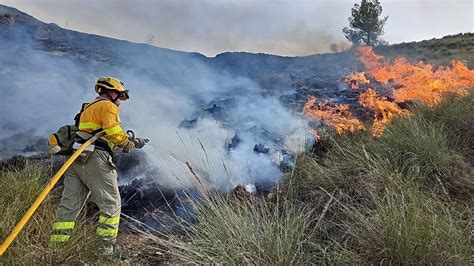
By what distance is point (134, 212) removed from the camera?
4.86m

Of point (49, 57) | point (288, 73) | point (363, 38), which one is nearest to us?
point (49, 57)

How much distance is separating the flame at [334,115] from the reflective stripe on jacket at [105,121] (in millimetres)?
3250

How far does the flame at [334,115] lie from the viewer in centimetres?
582

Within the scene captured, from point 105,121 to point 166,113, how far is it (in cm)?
490

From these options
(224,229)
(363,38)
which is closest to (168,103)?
(224,229)

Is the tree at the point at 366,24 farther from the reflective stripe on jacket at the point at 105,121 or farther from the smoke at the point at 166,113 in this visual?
the reflective stripe on jacket at the point at 105,121

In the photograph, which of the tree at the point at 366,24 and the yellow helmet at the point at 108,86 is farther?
the tree at the point at 366,24

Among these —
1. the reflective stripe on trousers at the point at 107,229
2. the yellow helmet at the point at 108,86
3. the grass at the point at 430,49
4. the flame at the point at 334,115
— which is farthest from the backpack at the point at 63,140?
the grass at the point at 430,49

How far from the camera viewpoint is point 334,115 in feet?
24.7

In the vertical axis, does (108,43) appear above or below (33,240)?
above

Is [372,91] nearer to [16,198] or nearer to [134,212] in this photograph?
[134,212]

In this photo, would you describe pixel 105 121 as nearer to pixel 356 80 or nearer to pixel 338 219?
pixel 338 219

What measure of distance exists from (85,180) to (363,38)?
2443 centimetres

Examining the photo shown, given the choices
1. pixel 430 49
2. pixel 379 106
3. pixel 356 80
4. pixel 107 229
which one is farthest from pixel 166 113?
pixel 430 49
